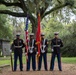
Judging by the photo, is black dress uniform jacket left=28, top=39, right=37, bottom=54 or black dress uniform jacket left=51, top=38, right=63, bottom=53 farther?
black dress uniform jacket left=28, top=39, right=37, bottom=54

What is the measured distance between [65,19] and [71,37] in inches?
144

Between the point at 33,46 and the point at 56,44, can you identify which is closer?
the point at 56,44

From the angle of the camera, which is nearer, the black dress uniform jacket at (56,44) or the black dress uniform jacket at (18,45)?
the black dress uniform jacket at (56,44)

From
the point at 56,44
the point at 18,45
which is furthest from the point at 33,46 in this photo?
the point at 56,44

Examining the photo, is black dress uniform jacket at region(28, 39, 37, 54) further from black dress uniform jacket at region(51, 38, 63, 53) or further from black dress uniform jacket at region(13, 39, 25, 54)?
black dress uniform jacket at region(51, 38, 63, 53)

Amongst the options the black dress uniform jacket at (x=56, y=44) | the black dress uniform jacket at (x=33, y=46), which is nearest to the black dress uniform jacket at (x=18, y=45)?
the black dress uniform jacket at (x=33, y=46)

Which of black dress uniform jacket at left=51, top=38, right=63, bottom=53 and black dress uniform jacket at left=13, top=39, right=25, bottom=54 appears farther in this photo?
black dress uniform jacket at left=13, top=39, right=25, bottom=54

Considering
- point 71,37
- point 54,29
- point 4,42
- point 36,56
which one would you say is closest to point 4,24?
point 4,42

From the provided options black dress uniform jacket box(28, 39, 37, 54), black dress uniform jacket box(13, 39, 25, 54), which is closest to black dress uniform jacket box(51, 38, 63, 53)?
black dress uniform jacket box(28, 39, 37, 54)

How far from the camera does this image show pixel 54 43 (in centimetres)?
1605

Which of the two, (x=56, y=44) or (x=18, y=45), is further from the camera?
(x=18, y=45)

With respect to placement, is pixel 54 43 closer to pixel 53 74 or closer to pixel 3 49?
pixel 53 74

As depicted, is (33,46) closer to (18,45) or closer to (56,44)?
(18,45)

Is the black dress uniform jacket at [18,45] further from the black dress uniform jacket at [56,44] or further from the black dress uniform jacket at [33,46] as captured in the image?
the black dress uniform jacket at [56,44]
